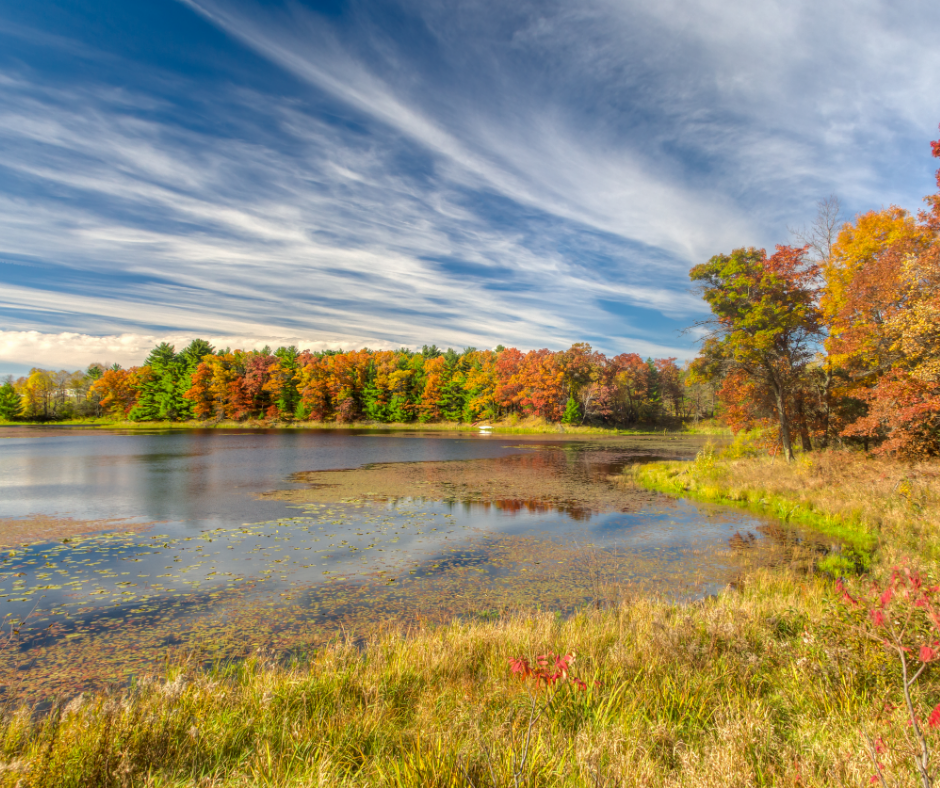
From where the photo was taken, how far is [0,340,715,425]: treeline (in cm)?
7962

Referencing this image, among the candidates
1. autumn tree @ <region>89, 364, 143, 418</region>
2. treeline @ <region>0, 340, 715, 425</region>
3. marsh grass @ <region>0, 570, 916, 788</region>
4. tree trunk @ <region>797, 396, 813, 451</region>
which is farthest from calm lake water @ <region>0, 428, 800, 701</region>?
autumn tree @ <region>89, 364, 143, 418</region>

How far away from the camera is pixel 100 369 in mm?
107750

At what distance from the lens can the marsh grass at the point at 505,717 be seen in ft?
10.5

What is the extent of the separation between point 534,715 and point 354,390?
3372 inches

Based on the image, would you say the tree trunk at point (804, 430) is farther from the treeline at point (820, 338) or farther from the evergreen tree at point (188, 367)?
the evergreen tree at point (188, 367)

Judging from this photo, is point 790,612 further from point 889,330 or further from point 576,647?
point 889,330

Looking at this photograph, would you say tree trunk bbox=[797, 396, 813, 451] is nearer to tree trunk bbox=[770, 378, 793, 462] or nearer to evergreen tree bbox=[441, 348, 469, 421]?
tree trunk bbox=[770, 378, 793, 462]

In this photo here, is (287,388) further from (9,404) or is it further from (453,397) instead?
(9,404)

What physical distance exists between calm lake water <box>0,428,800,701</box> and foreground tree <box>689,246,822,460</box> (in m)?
8.33

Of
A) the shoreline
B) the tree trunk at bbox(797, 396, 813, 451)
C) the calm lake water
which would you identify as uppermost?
the tree trunk at bbox(797, 396, 813, 451)

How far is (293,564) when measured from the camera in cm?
1064

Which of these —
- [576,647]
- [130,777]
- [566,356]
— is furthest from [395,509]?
[566,356]

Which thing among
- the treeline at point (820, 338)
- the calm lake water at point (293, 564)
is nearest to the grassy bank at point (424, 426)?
the treeline at point (820, 338)

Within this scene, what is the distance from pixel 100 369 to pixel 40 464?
3864 inches
